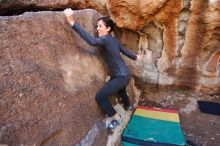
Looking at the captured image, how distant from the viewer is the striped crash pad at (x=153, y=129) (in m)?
3.26

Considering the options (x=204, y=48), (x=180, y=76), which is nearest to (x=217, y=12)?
(x=204, y=48)

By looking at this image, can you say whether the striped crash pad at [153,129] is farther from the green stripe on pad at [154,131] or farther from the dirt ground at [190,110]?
the dirt ground at [190,110]

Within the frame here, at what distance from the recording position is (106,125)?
317cm

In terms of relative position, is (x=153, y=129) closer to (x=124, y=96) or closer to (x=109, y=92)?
(x=124, y=96)

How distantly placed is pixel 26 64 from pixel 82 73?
2.96 feet

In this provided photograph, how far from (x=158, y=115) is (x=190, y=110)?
72 centimetres

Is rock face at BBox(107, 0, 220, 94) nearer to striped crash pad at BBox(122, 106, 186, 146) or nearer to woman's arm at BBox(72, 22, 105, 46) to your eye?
striped crash pad at BBox(122, 106, 186, 146)

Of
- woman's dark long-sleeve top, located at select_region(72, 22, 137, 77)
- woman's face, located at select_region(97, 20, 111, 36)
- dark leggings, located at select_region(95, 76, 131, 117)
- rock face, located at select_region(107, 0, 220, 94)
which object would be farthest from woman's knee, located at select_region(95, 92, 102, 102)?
rock face, located at select_region(107, 0, 220, 94)

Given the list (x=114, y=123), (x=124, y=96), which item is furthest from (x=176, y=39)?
(x=114, y=123)

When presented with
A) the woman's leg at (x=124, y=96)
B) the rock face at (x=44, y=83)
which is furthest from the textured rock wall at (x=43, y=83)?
the woman's leg at (x=124, y=96)

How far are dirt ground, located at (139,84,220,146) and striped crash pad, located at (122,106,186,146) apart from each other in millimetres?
200

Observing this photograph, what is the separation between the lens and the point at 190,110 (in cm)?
438

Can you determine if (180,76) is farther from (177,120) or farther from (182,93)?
(177,120)

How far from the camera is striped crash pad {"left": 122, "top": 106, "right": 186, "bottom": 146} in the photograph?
3.26 metres
